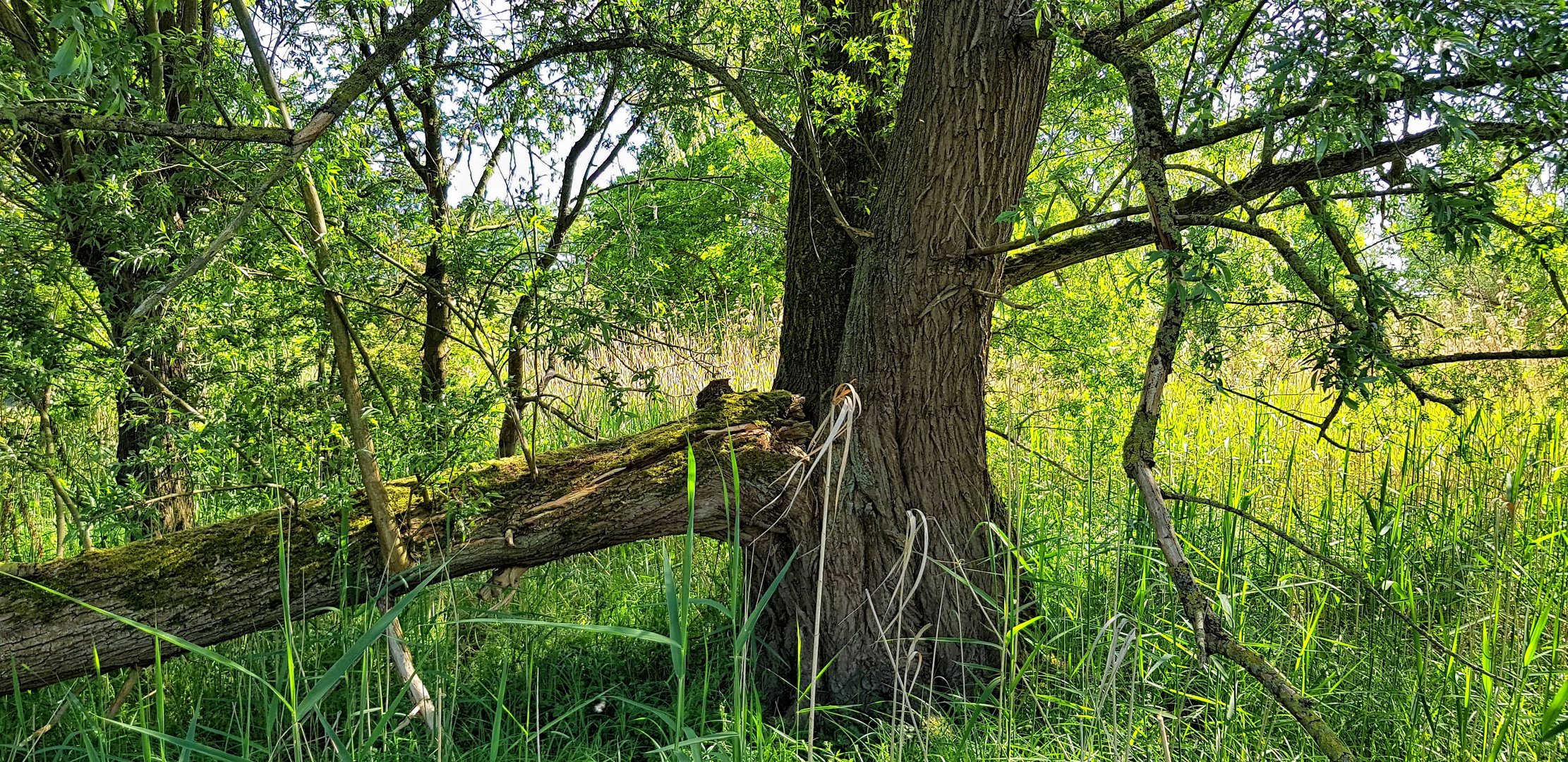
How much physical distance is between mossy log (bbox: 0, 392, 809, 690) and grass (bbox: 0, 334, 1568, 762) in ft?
0.54

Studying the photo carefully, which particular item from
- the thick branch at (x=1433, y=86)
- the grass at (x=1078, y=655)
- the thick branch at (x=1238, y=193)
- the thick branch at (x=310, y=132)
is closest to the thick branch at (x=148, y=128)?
the thick branch at (x=310, y=132)

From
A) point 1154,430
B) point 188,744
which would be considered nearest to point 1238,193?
point 1154,430

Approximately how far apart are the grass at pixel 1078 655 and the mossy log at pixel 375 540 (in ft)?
0.54

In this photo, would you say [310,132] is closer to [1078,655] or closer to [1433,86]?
[1433,86]

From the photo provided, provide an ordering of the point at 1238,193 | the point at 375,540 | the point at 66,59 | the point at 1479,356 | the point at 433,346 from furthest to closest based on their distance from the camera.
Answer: the point at 433,346 → the point at 375,540 → the point at 1238,193 → the point at 1479,356 → the point at 66,59

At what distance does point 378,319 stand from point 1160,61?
3.40 metres

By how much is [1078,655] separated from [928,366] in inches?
39.0

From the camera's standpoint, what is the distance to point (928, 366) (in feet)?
9.46

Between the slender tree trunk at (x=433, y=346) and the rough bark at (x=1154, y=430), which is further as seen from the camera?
the slender tree trunk at (x=433, y=346)

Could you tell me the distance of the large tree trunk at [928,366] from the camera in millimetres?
2754

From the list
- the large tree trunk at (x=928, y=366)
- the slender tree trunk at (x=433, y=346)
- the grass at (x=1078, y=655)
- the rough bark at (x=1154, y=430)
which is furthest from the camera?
the slender tree trunk at (x=433, y=346)

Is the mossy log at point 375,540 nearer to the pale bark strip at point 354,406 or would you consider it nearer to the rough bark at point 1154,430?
the pale bark strip at point 354,406

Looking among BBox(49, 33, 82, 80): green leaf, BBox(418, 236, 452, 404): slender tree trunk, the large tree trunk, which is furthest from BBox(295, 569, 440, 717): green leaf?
BBox(418, 236, 452, 404): slender tree trunk

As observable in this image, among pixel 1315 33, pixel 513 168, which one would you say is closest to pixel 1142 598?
pixel 1315 33
